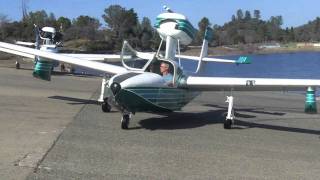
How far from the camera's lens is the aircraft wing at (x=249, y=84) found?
1437 centimetres

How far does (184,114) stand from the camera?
704 inches

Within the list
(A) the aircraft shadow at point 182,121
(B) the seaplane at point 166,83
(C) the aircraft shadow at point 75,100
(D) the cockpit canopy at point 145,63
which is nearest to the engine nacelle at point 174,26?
(B) the seaplane at point 166,83

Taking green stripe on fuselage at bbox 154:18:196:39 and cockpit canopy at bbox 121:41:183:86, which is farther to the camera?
green stripe on fuselage at bbox 154:18:196:39

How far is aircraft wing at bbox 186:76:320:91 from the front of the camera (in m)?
14.4

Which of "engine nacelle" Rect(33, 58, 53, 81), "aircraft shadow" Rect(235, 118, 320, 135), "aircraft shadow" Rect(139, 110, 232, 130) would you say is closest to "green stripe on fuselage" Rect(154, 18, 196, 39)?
"aircraft shadow" Rect(139, 110, 232, 130)

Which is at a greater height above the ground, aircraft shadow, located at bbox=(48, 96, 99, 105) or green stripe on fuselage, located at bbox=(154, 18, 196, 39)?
green stripe on fuselage, located at bbox=(154, 18, 196, 39)

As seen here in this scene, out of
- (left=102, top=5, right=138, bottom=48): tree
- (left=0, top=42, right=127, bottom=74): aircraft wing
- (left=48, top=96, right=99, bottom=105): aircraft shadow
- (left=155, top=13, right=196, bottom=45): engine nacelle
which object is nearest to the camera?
(left=155, top=13, right=196, bottom=45): engine nacelle

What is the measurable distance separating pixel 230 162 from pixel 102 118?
5.99 metres

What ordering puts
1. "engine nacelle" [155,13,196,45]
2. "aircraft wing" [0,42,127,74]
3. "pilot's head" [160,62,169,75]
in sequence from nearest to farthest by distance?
1. "pilot's head" [160,62,169,75]
2. "engine nacelle" [155,13,196,45]
3. "aircraft wing" [0,42,127,74]

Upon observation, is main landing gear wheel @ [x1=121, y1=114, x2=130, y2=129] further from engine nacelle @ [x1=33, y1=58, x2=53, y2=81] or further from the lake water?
the lake water

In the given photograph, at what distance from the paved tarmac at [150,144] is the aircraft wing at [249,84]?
1.07 metres

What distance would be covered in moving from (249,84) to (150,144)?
4229 millimetres

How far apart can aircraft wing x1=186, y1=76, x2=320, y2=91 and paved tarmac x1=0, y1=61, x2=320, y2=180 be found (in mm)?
1069

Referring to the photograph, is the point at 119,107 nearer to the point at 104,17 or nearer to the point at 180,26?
the point at 180,26
